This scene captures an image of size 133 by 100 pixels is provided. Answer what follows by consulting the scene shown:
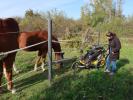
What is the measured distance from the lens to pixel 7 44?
8.46 metres

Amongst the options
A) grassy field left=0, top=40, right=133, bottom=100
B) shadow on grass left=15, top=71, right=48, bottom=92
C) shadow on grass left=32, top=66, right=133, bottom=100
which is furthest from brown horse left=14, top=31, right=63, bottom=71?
shadow on grass left=32, top=66, right=133, bottom=100

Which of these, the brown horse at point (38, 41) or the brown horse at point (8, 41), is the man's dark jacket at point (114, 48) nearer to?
the brown horse at point (38, 41)

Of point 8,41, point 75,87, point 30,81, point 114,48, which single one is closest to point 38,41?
point 30,81

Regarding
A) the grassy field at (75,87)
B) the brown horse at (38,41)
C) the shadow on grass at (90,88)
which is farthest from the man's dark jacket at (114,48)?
the brown horse at (38,41)

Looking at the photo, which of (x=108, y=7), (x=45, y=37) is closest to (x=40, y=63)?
(x=45, y=37)

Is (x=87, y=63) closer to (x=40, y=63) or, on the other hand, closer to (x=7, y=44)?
(x=40, y=63)

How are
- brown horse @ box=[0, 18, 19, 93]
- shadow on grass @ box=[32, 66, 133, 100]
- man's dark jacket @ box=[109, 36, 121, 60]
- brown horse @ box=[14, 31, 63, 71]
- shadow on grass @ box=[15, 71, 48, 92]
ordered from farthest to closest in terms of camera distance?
brown horse @ box=[14, 31, 63, 71]
man's dark jacket @ box=[109, 36, 121, 60]
shadow on grass @ box=[15, 71, 48, 92]
brown horse @ box=[0, 18, 19, 93]
shadow on grass @ box=[32, 66, 133, 100]

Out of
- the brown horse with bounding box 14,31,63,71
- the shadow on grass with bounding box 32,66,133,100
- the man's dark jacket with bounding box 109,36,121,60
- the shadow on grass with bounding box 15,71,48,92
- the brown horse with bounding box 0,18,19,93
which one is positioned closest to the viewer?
the shadow on grass with bounding box 32,66,133,100

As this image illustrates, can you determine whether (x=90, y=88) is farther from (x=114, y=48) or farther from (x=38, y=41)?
(x=38, y=41)

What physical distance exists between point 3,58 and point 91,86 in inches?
98.2

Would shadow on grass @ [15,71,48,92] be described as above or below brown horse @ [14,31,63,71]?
below

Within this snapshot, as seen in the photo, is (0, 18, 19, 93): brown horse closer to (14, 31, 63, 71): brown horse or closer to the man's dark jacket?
(14, 31, 63, 71): brown horse

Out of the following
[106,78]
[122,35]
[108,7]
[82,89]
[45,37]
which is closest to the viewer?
[82,89]

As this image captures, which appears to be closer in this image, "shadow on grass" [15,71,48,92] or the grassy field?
the grassy field
